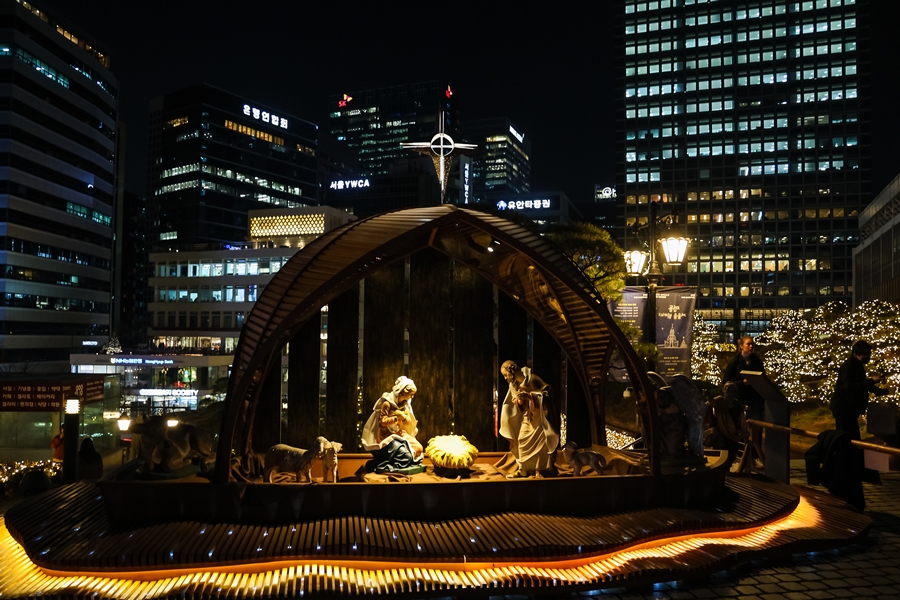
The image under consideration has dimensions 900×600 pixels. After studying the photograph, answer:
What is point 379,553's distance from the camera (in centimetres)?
635

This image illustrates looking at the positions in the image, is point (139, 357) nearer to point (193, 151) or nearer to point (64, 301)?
point (64, 301)

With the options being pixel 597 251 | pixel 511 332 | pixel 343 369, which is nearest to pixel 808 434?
pixel 511 332

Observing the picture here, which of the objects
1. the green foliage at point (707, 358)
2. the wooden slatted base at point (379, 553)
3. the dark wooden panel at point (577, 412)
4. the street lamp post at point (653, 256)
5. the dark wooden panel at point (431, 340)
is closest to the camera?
the wooden slatted base at point (379, 553)

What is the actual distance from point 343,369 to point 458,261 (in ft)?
8.01

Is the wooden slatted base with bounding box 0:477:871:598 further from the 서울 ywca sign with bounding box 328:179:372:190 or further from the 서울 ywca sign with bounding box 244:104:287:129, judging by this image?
the 서울 ywca sign with bounding box 244:104:287:129

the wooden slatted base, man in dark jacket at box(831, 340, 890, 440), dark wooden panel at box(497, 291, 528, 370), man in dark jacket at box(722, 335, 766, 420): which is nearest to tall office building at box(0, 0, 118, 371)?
dark wooden panel at box(497, 291, 528, 370)

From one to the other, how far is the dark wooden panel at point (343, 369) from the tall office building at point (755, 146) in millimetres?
72090

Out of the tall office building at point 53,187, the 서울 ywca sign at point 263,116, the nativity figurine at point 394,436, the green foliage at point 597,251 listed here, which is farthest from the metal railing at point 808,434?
the 서울 ywca sign at point 263,116

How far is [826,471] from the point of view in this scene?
8.80 meters

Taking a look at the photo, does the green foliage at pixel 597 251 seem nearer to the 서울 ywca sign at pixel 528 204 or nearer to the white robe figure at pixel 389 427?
the white robe figure at pixel 389 427

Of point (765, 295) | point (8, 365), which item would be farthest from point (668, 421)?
point (765, 295)

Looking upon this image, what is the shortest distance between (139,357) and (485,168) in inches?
5197

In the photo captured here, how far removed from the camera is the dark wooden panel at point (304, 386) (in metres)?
10.2

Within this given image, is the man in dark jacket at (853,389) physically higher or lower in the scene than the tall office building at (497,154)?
lower
